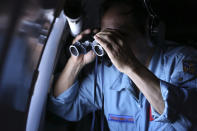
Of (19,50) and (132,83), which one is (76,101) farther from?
(19,50)

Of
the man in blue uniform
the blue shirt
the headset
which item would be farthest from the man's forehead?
the blue shirt

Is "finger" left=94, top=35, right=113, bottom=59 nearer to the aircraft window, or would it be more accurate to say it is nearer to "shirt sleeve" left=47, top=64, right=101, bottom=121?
the aircraft window

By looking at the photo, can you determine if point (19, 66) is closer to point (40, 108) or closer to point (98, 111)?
point (40, 108)

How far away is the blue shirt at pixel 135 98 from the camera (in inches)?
32.1

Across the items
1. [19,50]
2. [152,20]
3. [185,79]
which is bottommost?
[185,79]

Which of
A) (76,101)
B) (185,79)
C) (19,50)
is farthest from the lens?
(76,101)

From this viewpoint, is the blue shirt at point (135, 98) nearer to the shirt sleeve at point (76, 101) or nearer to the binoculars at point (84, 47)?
the shirt sleeve at point (76, 101)

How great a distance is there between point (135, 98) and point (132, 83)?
8 centimetres

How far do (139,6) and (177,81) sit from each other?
1.28 ft

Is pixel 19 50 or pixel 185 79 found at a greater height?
pixel 19 50

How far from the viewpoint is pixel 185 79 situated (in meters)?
0.90

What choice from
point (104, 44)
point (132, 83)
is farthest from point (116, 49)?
point (132, 83)

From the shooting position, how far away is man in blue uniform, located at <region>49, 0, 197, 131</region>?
Result: 31.6 inches

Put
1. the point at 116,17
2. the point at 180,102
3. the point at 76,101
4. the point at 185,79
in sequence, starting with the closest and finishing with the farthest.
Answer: the point at 180,102, the point at 185,79, the point at 116,17, the point at 76,101
